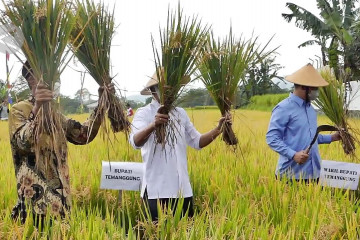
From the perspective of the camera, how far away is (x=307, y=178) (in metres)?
2.79

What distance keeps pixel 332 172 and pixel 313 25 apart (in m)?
13.1

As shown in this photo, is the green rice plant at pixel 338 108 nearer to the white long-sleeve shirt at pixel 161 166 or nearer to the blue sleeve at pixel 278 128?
the blue sleeve at pixel 278 128

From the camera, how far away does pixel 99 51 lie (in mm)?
1950

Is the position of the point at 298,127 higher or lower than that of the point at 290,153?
higher

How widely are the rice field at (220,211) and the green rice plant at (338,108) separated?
0.35 meters

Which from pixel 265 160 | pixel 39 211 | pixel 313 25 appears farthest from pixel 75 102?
pixel 313 25

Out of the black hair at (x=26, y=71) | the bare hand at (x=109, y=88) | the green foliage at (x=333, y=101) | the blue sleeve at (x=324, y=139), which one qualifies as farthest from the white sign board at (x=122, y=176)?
the green foliage at (x=333, y=101)

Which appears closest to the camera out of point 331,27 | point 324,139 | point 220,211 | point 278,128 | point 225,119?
point 220,211

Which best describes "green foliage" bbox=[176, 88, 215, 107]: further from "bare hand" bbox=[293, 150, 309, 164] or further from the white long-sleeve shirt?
"bare hand" bbox=[293, 150, 309, 164]

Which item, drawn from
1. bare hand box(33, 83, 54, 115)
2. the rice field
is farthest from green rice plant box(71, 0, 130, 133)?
bare hand box(33, 83, 54, 115)

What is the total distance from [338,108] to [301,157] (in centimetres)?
55

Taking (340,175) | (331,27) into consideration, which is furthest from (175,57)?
(331,27)

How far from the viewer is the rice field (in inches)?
65.7

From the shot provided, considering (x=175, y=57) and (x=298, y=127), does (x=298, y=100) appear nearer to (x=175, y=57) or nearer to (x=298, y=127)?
(x=298, y=127)
